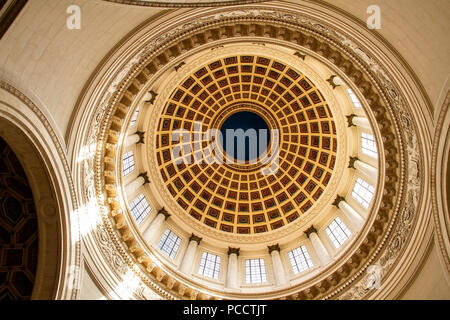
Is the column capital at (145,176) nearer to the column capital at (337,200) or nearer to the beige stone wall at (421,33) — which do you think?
the column capital at (337,200)

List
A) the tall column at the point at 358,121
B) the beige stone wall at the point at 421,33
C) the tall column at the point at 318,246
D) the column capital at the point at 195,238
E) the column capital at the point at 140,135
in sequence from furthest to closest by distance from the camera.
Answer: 1. the column capital at the point at 195,238
2. the column capital at the point at 140,135
3. the tall column at the point at 318,246
4. the tall column at the point at 358,121
5. the beige stone wall at the point at 421,33

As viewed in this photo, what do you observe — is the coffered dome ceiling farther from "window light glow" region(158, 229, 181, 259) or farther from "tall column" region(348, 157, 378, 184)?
"window light glow" region(158, 229, 181, 259)

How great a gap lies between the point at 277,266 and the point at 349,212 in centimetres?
689

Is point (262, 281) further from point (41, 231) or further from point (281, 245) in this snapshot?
point (41, 231)

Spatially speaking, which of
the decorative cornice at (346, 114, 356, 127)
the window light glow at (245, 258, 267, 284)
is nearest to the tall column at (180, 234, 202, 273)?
the window light glow at (245, 258, 267, 284)

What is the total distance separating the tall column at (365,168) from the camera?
21.6 metres

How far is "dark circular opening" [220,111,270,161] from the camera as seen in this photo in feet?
112

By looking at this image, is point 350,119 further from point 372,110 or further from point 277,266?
point 277,266

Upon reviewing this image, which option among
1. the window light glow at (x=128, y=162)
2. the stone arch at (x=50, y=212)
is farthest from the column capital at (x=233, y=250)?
the stone arch at (x=50, y=212)

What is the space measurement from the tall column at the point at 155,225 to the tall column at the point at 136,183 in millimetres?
2920

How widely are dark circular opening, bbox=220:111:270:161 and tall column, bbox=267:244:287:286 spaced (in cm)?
1062

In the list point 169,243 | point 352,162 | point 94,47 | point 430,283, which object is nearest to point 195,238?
point 169,243

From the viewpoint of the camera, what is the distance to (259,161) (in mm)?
34500
